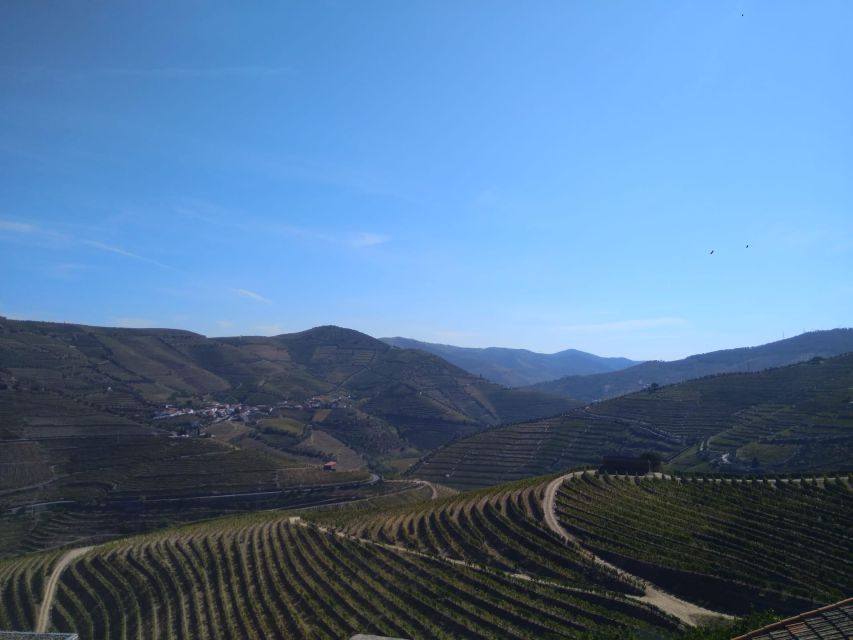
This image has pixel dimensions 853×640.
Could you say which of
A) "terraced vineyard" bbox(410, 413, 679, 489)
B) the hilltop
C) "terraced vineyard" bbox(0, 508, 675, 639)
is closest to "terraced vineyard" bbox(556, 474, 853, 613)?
"terraced vineyard" bbox(0, 508, 675, 639)

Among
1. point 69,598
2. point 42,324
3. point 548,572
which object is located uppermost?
point 42,324

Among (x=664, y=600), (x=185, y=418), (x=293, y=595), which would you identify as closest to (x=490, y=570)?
(x=664, y=600)

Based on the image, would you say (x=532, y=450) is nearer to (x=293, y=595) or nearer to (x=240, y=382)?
(x=293, y=595)

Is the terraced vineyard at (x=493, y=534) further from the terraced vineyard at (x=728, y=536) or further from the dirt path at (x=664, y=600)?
the terraced vineyard at (x=728, y=536)

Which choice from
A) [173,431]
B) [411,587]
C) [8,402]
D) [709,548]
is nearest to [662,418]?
[709,548]

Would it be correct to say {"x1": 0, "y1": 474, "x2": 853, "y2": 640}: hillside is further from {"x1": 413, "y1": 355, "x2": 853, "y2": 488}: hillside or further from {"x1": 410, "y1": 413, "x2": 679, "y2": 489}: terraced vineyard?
{"x1": 410, "y1": 413, "x2": 679, "y2": 489}: terraced vineyard

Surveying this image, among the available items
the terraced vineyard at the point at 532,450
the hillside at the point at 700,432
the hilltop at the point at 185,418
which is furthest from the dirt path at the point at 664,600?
the terraced vineyard at the point at 532,450

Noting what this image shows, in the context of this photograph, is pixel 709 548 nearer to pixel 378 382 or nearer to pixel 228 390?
pixel 228 390
